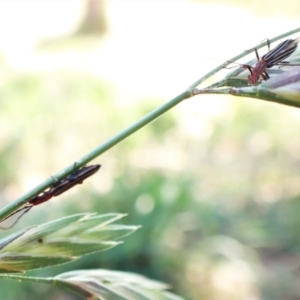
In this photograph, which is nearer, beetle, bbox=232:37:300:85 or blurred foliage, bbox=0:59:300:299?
beetle, bbox=232:37:300:85

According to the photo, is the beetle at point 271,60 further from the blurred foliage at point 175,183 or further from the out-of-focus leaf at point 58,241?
the blurred foliage at point 175,183

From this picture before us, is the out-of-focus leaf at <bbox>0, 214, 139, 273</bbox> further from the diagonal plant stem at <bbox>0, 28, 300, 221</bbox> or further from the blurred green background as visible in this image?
the blurred green background

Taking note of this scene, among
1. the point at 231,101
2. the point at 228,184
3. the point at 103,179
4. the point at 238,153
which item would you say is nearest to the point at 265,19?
the point at 231,101

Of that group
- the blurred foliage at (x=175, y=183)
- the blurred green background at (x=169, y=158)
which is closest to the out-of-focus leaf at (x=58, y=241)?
the blurred green background at (x=169, y=158)

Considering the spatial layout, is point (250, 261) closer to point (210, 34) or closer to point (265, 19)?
point (210, 34)

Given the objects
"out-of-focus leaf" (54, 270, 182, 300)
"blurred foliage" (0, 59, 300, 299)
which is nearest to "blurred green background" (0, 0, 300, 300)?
"blurred foliage" (0, 59, 300, 299)

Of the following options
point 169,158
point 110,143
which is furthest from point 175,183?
point 110,143
